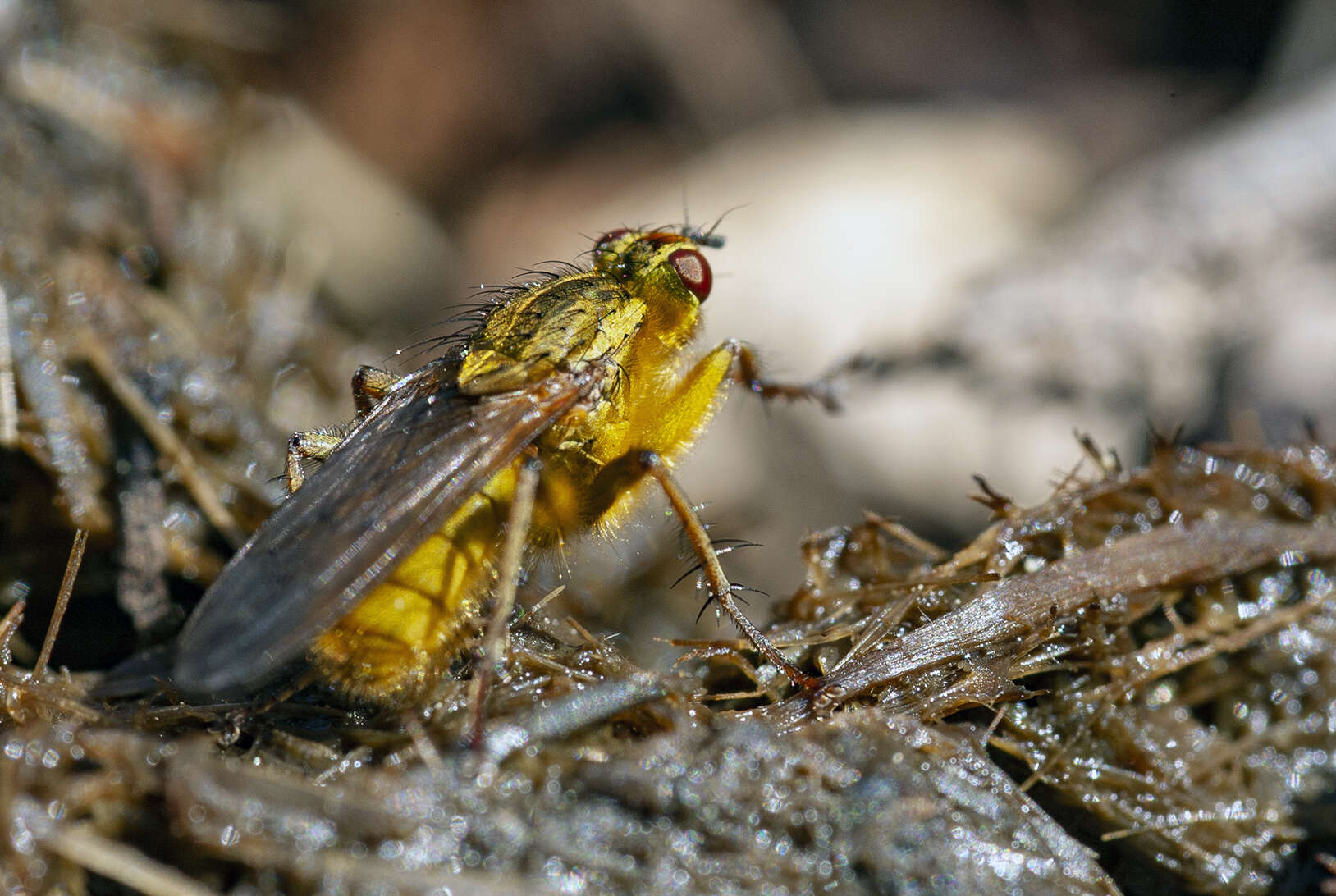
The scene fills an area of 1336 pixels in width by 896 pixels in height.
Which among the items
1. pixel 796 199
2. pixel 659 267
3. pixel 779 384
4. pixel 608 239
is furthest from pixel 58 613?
Result: pixel 796 199

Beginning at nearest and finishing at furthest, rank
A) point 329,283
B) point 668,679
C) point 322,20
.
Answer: point 668,679 < point 329,283 < point 322,20

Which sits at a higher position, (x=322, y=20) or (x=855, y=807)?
(x=322, y=20)

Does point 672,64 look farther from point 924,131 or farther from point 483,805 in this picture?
point 483,805

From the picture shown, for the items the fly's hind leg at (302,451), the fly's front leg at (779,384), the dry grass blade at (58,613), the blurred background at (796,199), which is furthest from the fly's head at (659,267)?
the dry grass blade at (58,613)

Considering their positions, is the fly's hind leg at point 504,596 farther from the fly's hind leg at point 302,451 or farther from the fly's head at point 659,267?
the fly's head at point 659,267

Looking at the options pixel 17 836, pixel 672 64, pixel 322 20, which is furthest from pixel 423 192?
pixel 17 836

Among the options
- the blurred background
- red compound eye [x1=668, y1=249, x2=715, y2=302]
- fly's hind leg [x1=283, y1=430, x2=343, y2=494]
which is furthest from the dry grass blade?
red compound eye [x1=668, y1=249, x2=715, y2=302]
